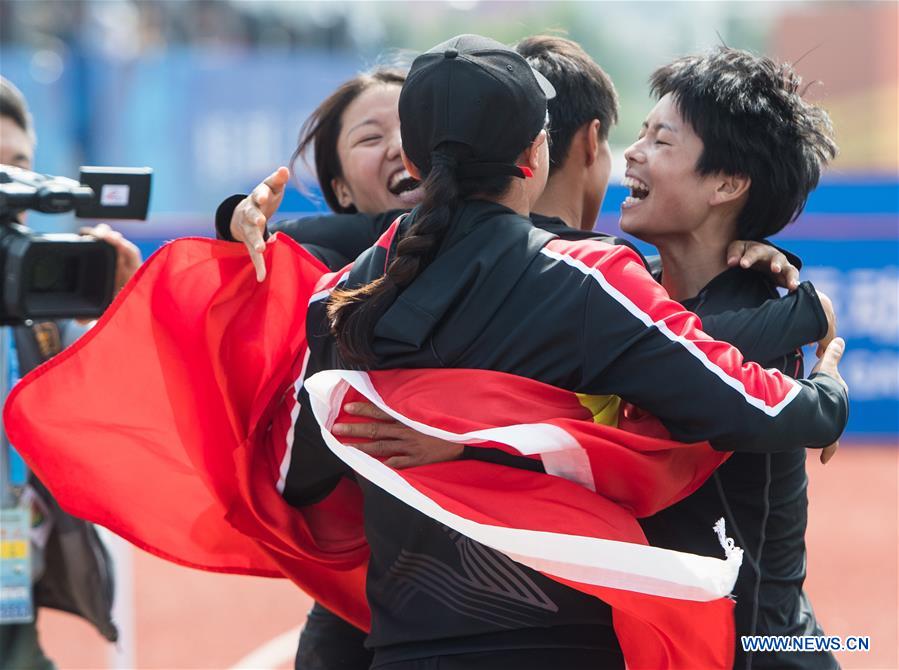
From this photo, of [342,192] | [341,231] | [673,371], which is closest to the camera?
[673,371]

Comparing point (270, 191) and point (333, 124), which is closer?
point (270, 191)

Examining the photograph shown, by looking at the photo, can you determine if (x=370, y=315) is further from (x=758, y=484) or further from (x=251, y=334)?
(x=758, y=484)

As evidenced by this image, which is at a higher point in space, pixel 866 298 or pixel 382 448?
pixel 866 298

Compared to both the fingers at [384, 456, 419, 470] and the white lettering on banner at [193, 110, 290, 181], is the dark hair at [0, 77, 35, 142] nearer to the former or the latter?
the fingers at [384, 456, 419, 470]

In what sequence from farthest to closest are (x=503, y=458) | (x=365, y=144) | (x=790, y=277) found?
(x=365, y=144) < (x=790, y=277) < (x=503, y=458)

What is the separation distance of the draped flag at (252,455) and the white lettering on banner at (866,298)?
7.49m

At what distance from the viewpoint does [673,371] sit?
1.99 metres

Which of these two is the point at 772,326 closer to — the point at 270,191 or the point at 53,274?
the point at 270,191

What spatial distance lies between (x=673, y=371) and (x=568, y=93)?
0.79m

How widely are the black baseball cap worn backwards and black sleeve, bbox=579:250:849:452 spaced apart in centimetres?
27

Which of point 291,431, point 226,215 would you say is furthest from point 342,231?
point 291,431

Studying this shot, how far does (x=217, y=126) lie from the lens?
15859 mm

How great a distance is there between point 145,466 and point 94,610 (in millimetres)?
1277

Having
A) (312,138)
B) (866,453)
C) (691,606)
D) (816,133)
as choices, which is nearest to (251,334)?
(312,138)
